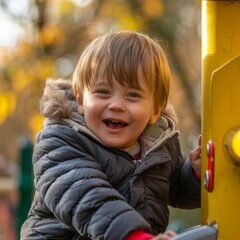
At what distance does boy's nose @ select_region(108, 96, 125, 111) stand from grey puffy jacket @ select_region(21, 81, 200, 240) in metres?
0.13

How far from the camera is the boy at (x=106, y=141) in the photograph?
7.71ft

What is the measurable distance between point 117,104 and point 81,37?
10.1 m

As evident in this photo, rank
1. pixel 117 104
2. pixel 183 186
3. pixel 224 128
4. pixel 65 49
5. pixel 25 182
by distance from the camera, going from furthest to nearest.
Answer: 1. pixel 65 49
2. pixel 25 182
3. pixel 183 186
4. pixel 117 104
5. pixel 224 128

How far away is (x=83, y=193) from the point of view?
2.26 meters

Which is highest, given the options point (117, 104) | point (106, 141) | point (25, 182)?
point (117, 104)

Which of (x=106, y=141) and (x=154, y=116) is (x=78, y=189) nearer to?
(x=106, y=141)

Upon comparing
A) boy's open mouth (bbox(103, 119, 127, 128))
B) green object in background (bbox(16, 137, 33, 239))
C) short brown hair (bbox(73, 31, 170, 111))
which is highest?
short brown hair (bbox(73, 31, 170, 111))

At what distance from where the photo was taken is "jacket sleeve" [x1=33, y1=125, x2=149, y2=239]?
2.18 metres

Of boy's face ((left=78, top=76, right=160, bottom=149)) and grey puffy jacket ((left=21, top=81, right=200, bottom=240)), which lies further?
boy's face ((left=78, top=76, right=160, bottom=149))

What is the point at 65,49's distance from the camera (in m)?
12.1

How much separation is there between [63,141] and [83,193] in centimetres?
27

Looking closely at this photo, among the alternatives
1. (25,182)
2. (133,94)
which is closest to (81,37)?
(25,182)

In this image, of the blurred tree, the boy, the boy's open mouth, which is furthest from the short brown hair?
the blurred tree

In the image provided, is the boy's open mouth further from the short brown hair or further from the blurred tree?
the blurred tree
